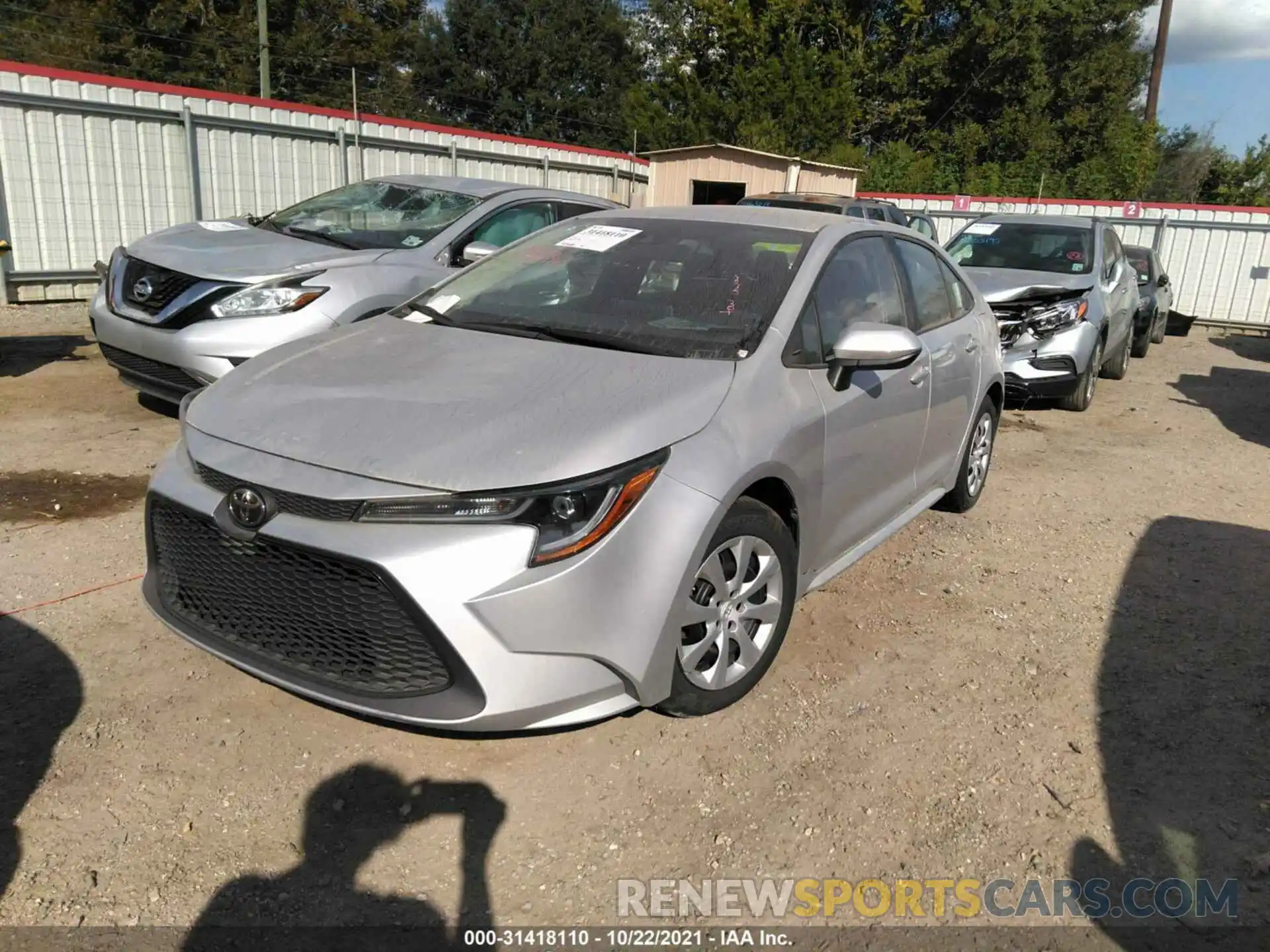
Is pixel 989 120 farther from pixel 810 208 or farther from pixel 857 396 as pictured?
pixel 857 396

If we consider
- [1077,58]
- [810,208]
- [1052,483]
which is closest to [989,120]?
[1077,58]

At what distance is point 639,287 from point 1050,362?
542 cm

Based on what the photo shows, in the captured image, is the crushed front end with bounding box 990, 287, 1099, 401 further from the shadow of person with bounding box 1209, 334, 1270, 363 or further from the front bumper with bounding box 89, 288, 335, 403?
the shadow of person with bounding box 1209, 334, 1270, 363

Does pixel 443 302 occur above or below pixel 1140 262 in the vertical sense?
above

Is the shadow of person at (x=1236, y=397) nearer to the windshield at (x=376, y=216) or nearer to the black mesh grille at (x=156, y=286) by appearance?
the windshield at (x=376, y=216)

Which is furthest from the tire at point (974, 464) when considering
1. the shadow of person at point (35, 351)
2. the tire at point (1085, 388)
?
the shadow of person at point (35, 351)

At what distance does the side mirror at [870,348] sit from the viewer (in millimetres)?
3271

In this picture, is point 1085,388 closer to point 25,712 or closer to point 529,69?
point 25,712

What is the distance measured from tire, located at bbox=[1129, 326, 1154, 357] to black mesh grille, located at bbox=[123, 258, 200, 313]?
1113 centimetres

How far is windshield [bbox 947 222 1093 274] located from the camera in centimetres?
859

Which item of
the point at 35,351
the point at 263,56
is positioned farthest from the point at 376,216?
the point at 263,56

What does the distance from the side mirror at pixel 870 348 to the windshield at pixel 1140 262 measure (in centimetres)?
1049

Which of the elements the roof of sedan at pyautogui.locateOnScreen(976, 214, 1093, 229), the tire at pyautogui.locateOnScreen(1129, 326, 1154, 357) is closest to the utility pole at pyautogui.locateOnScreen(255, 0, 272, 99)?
the roof of sedan at pyautogui.locateOnScreen(976, 214, 1093, 229)

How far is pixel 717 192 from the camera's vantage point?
72.1 ft
